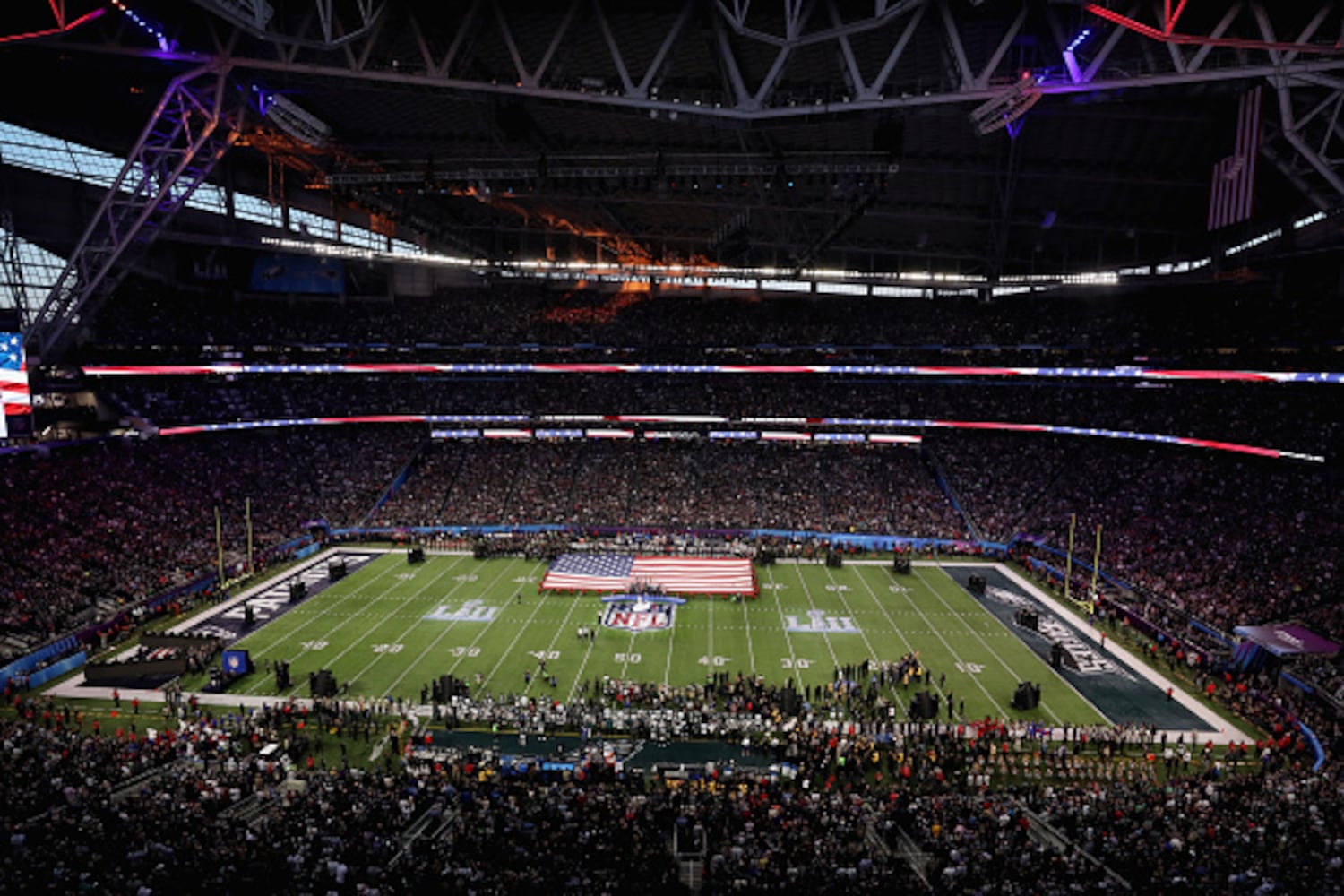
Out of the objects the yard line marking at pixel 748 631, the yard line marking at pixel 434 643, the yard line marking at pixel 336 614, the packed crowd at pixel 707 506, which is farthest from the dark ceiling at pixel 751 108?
the yard line marking at pixel 336 614

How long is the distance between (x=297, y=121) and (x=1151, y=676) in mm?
37423

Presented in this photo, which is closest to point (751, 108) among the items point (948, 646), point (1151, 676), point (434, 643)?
point (948, 646)

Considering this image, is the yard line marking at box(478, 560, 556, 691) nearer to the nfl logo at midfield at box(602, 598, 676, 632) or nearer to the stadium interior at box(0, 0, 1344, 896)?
the stadium interior at box(0, 0, 1344, 896)

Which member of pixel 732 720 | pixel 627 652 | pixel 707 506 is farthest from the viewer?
pixel 707 506

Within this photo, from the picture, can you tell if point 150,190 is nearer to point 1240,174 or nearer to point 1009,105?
point 1009,105

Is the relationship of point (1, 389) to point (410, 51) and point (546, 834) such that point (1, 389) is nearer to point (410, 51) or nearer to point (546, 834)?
point (410, 51)

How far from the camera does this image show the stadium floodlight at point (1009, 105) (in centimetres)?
1661

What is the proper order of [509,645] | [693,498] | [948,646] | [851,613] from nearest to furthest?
[509,645]
[948,646]
[851,613]
[693,498]

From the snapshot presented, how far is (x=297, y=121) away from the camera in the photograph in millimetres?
27422

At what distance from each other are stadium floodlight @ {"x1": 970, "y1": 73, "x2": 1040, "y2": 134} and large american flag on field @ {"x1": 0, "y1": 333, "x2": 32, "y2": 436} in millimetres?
31959

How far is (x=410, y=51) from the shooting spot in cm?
2381

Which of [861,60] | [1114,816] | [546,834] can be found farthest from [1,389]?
[1114,816]

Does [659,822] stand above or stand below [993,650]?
above

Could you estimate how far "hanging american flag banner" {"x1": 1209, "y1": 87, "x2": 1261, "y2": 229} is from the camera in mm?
18828
